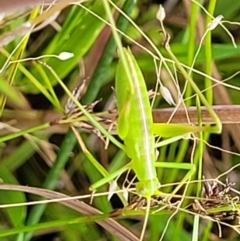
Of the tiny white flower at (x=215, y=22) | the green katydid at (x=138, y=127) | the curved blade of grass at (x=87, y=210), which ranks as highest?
the tiny white flower at (x=215, y=22)

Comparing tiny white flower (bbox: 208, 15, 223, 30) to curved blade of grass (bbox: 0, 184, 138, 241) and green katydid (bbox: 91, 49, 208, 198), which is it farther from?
curved blade of grass (bbox: 0, 184, 138, 241)

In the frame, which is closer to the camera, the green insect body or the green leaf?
the green insect body

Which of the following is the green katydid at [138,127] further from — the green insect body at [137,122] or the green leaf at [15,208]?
the green leaf at [15,208]

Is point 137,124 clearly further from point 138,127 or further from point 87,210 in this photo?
point 87,210

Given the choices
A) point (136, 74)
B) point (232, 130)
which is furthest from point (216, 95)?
point (136, 74)

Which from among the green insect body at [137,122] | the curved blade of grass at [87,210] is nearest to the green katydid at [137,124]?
the green insect body at [137,122]

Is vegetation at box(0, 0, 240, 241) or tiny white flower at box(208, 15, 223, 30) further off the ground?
tiny white flower at box(208, 15, 223, 30)

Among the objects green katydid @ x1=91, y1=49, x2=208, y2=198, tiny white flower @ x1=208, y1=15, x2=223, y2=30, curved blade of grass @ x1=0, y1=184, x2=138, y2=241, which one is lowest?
curved blade of grass @ x1=0, y1=184, x2=138, y2=241

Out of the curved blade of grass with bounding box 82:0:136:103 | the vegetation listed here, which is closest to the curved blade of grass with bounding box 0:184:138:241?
the vegetation
